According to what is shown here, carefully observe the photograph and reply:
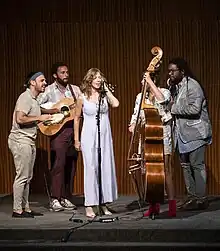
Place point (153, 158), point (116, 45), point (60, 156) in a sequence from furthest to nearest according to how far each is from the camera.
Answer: point (116, 45) < point (60, 156) < point (153, 158)

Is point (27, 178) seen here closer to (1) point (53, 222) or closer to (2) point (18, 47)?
(1) point (53, 222)

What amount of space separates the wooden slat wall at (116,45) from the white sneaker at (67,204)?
3.52 ft

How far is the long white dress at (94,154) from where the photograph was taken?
6.36 m

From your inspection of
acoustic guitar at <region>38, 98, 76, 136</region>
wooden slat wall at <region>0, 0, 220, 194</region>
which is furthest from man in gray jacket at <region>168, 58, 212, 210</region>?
wooden slat wall at <region>0, 0, 220, 194</region>

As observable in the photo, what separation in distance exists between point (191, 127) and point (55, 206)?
1629 millimetres

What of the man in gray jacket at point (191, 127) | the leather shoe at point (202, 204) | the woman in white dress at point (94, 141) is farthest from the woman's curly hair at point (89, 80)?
the leather shoe at point (202, 204)

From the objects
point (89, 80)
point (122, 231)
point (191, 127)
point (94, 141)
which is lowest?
point (122, 231)

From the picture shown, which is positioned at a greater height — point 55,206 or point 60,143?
point 60,143

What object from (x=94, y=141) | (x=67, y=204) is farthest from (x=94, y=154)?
(x=67, y=204)

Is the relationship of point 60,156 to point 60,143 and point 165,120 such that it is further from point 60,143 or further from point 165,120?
point 165,120

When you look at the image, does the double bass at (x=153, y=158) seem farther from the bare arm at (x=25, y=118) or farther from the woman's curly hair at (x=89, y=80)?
the bare arm at (x=25, y=118)

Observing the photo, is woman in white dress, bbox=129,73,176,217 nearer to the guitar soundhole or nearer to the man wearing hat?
the guitar soundhole

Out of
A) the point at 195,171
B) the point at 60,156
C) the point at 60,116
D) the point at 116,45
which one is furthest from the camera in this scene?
the point at 116,45

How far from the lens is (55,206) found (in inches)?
272
